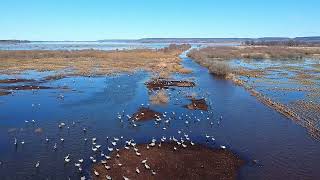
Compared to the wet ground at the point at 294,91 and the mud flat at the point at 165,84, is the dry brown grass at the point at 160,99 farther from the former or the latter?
the wet ground at the point at 294,91

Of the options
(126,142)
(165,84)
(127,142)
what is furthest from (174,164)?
(165,84)

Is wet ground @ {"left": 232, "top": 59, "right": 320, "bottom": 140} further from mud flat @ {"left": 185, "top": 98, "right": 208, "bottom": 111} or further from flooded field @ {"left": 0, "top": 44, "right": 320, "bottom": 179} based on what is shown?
mud flat @ {"left": 185, "top": 98, "right": 208, "bottom": 111}

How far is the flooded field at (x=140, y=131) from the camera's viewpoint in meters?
20.0

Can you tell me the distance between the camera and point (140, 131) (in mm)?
26469

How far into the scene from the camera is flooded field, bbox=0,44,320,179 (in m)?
20.0

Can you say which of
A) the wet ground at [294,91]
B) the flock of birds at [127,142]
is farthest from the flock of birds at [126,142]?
the wet ground at [294,91]

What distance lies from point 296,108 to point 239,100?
5.66m

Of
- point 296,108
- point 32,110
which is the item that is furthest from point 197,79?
point 32,110

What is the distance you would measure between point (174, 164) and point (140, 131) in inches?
252

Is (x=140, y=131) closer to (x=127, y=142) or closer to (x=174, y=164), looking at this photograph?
(x=127, y=142)

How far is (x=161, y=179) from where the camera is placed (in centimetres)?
1864

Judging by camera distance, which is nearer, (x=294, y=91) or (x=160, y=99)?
(x=160, y=99)

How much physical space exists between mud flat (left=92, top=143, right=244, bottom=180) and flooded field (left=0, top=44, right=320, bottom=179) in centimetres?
6

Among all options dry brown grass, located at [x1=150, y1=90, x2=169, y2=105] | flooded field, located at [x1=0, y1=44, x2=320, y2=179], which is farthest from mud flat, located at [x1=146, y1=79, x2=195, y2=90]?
dry brown grass, located at [x1=150, y1=90, x2=169, y2=105]
